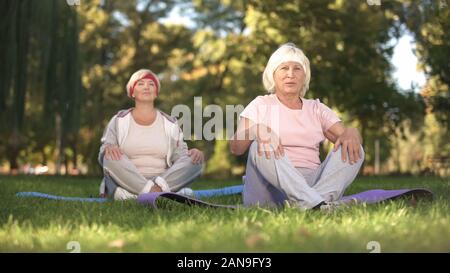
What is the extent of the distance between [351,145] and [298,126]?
0.52 metres

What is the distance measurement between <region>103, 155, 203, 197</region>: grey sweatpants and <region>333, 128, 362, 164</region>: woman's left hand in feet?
6.52

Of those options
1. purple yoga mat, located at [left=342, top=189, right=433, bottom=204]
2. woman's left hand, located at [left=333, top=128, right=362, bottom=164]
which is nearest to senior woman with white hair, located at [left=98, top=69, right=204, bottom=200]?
purple yoga mat, located at [left=342, top=189, right=433, bottom=204]

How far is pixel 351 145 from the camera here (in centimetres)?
385

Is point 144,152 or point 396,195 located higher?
point 144,152

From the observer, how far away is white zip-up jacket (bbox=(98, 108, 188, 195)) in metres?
5.63

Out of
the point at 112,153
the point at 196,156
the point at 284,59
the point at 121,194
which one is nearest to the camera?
the point at 284,59

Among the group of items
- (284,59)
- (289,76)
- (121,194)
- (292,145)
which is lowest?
(121,194)

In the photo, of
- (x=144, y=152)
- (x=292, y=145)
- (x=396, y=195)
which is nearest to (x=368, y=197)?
(x=396, y=195)

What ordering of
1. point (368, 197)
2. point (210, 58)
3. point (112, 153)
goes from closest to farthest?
point (368, 197) → point (112, 153) → point (210, 58)

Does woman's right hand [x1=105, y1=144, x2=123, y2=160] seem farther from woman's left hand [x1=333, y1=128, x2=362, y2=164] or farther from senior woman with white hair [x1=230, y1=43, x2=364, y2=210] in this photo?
woman's left hand [x1=333, y1=128, x2=362, y2=164]

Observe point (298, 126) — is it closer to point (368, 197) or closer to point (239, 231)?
point (368, 197)

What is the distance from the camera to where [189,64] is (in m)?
22.7

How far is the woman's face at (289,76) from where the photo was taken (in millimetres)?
4223

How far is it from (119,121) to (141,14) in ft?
59.5
